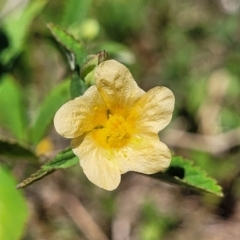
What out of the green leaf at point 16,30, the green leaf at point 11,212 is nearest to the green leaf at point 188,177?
the green leaf at point 11,212

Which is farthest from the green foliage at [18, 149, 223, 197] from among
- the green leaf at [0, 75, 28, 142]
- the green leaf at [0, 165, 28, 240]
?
the green leaf at [0, 75, 28, 142]

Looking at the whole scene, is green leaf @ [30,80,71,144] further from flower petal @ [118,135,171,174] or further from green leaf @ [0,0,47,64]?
flower petal @ [118,135,171,174]

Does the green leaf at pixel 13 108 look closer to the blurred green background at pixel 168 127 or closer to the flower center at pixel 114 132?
the blurred green background at pixel 168 127

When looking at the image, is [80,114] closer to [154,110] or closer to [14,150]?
[154,110]

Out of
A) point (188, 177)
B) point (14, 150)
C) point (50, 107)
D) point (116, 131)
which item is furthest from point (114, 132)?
point (50, 107)

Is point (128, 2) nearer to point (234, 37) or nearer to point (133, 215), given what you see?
point (234, 37)
